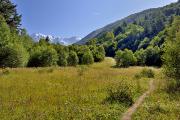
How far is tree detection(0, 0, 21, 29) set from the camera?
78.7 m

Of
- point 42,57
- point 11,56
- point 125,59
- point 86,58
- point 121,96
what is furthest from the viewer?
point 125,59

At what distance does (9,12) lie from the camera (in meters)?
80.6

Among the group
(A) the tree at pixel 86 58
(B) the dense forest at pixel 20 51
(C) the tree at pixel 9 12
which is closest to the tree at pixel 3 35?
(B) the dense forest at pixel 20 51

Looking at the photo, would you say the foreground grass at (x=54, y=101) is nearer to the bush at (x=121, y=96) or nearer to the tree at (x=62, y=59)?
the bush at (x=121, y=96)

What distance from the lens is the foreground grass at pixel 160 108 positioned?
60.4 feet

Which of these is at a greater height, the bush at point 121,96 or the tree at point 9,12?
the tree at point 9,12

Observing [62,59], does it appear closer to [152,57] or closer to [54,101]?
[152,57]

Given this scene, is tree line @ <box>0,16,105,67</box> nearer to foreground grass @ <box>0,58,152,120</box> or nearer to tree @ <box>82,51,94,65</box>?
tree @ <box>82,51,94,65</box>

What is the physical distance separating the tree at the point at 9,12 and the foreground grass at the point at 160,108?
59.6 meters

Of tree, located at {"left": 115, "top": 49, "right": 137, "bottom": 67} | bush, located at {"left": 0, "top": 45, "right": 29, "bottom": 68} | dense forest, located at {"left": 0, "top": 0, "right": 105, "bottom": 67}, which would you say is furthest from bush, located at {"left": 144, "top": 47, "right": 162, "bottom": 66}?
bush, located at {"left": 0, "top": 45, "right": 29, "bottom": 68}

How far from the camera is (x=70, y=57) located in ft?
353

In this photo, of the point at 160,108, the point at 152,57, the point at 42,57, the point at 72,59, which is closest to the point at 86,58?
the point at 72,59

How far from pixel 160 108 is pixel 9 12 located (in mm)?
66021

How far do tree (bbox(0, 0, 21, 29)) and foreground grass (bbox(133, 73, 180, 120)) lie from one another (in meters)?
59.6
